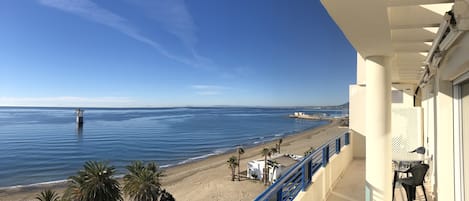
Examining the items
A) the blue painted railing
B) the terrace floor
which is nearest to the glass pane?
the blue painted railing

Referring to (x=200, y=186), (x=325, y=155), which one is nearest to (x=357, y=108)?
(x=325, y=155)

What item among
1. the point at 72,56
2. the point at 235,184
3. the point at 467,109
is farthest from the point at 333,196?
the point at 72,56

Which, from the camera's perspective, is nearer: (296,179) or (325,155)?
(296,179)

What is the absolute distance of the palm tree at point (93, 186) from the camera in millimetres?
11633

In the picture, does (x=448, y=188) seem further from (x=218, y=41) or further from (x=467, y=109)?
(x=218, y=41)

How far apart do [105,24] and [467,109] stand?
46.5 metres

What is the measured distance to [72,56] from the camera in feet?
150

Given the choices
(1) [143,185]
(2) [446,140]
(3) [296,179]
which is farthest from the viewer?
(1) [143,185]

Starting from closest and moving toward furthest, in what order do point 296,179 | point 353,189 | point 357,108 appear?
point 296,179 → point 353,189 → point 357,108

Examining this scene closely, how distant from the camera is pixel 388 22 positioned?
1766 millimetres

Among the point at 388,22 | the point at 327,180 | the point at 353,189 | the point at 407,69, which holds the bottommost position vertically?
the point at 353,189

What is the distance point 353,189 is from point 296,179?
2114mm

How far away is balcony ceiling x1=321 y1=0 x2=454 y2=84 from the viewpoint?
148 cm

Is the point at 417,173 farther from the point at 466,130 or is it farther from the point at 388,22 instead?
the point at 388,22
